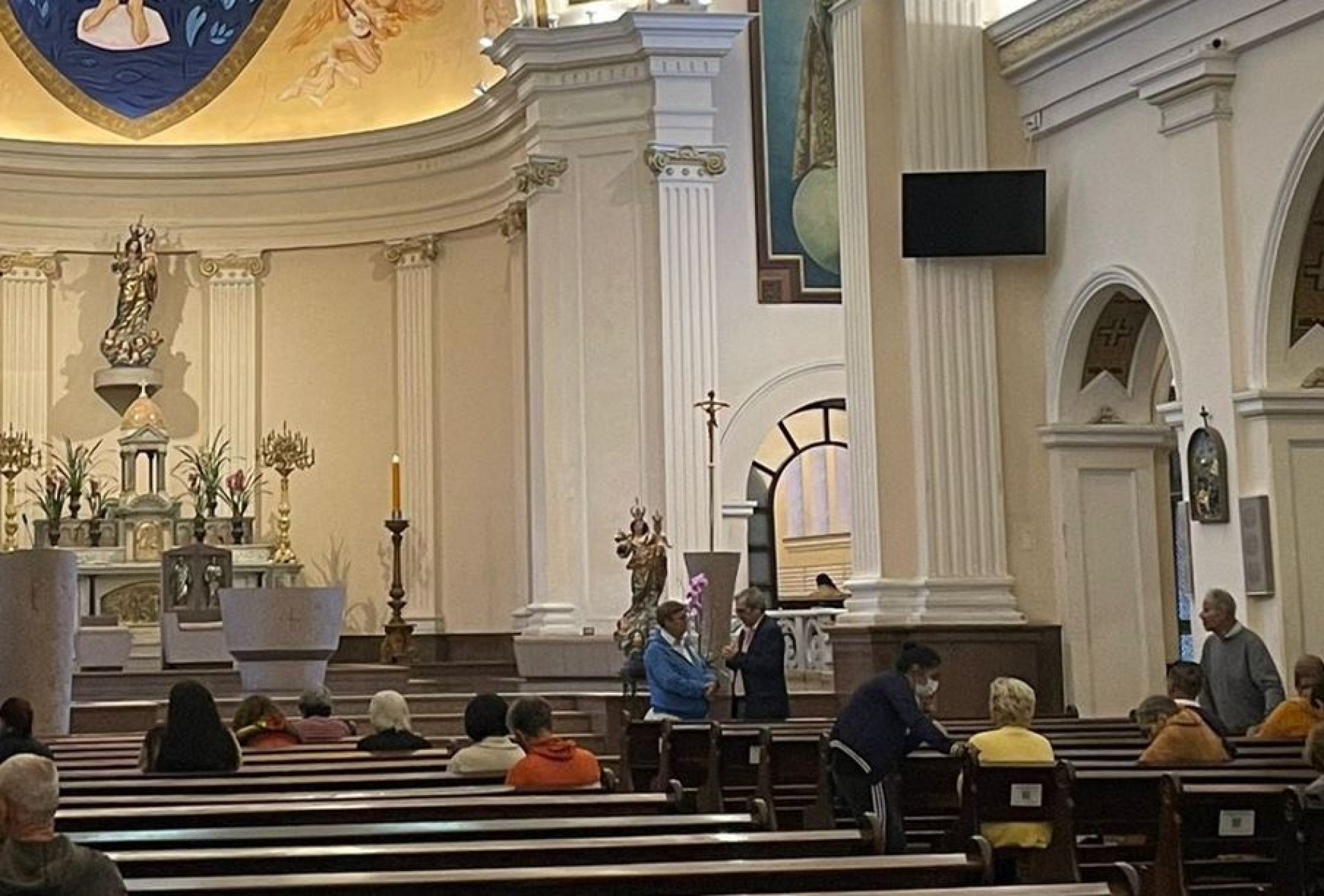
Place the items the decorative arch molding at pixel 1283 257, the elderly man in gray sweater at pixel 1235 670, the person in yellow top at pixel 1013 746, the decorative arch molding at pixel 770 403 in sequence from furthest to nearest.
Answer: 1. the decorative arch molding at pixel 770 403
2. the decorative arch molding at pixel 1283 257
3. the elderly man in gray sweater at pixel 1235 670
4. the person in yellow top at pixel 1013 746

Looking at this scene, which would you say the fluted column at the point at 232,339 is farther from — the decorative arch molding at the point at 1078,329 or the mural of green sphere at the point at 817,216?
the decorative arch molding at the point at 1078,329

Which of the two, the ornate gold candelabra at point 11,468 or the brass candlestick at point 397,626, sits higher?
the ornate gold candelabra at point 11,468

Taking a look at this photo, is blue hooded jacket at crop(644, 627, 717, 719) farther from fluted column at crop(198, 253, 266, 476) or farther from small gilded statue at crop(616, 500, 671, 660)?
fluted column at crop(198, 253, 266, 476)

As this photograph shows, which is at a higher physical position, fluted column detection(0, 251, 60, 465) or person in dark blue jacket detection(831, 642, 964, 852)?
fluted column detection(0, 251, 60, 465)

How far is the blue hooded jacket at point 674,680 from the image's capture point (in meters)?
11.0

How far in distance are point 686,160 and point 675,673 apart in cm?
870

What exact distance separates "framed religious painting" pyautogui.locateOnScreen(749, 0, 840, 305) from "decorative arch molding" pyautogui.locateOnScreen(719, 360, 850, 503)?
70cm

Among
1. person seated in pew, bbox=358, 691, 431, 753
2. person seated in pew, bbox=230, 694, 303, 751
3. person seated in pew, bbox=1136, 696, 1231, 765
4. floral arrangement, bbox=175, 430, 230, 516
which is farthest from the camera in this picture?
floral arrangement, bbox=175, 430, 230, 516

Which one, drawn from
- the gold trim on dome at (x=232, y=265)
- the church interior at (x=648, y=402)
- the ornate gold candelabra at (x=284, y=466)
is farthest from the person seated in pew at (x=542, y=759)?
the gold trim on dome at (x=232, y=265)

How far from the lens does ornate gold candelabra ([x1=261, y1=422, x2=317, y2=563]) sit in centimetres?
2061

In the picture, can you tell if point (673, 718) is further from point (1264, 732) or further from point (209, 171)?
point (209, 171)

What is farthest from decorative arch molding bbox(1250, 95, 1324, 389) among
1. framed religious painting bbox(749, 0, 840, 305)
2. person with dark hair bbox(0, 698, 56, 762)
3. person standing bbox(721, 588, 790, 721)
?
framed religious painting bbox(749, 0, 840, 305)

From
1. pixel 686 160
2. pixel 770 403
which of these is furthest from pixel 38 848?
pixel 770 403

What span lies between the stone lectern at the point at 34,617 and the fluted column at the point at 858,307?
16.7ft
